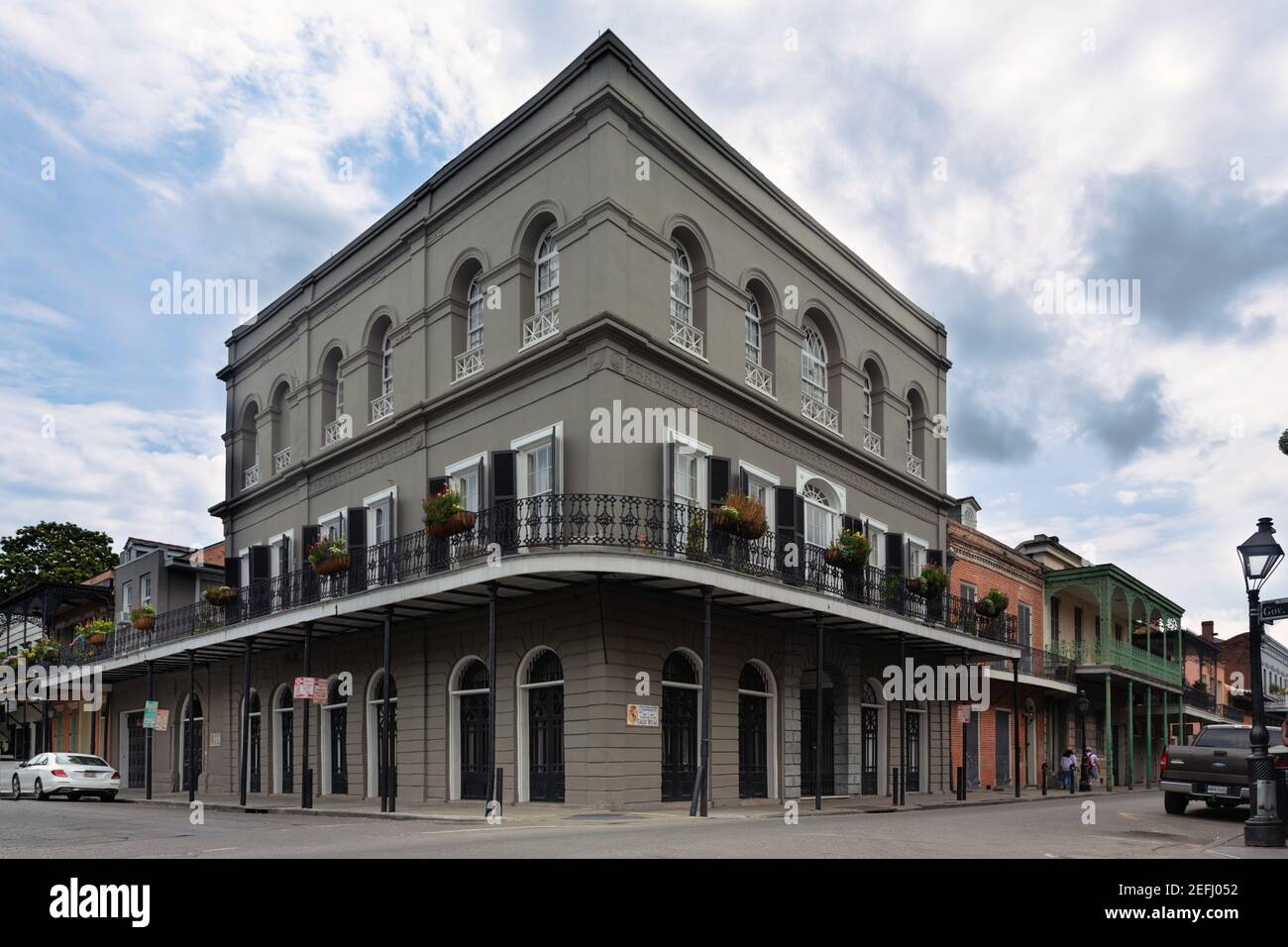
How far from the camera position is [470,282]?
2242 centimetres

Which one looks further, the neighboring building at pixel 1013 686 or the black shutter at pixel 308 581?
the neighboring building at pixel 1013 686

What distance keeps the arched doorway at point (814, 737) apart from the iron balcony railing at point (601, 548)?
2.09m

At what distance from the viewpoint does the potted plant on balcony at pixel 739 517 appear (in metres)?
18.5

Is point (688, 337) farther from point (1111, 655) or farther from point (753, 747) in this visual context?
point (1111, 655)

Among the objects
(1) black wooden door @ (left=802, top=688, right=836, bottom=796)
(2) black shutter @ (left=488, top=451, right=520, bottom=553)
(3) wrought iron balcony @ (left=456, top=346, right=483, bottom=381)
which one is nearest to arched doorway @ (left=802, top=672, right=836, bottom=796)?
(1) black wooden door @ (left=802, top=688, right=836, bottom=796)

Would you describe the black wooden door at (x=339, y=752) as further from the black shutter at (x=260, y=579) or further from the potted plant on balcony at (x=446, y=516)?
the potted plant on balcony at (x=446, y=516)

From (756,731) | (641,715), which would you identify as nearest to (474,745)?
(641,715)

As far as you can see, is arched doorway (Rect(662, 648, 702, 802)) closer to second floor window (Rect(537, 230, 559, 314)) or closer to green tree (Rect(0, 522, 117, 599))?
second floor window (Rect(537, 230, 559, 314))

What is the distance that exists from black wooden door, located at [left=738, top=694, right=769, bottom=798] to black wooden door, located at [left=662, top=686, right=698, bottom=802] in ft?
4.29

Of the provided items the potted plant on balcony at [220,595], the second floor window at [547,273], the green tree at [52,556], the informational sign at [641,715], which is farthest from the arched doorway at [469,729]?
the green tree at [52,556]

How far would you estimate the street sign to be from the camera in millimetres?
12795
